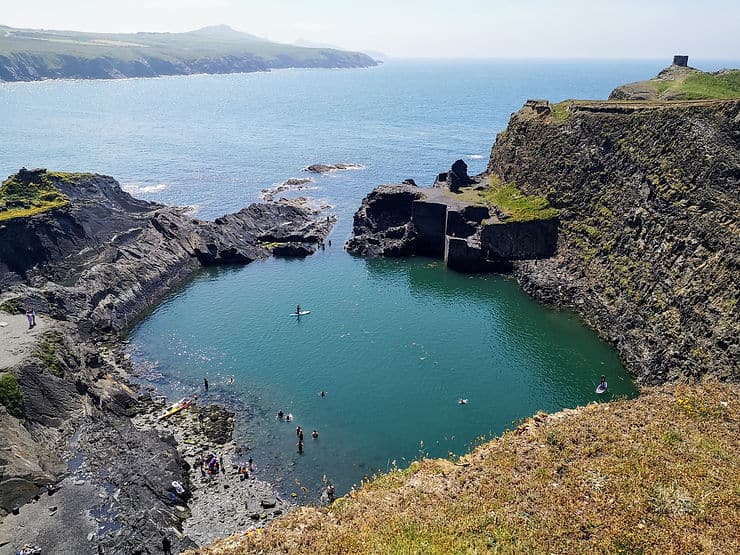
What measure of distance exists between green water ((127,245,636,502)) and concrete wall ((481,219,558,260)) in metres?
Result: 5.49

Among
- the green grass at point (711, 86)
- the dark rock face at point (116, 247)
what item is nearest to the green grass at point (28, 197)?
the dark rock face at point (116, 247)

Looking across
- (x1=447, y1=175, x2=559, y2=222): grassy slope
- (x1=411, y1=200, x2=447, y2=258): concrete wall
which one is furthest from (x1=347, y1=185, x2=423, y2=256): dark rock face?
(x1=447, y1=175, x2=559, y2=222): grassy slope

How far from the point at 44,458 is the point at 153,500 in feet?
27.2

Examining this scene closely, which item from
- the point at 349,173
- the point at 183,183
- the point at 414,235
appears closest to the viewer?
the point at 414,235

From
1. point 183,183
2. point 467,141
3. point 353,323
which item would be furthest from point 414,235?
point 467,141

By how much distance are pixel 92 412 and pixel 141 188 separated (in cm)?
8431

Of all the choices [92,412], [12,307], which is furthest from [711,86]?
[12,307]

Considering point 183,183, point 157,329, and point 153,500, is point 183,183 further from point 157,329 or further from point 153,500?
point 153,500

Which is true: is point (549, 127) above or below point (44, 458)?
above

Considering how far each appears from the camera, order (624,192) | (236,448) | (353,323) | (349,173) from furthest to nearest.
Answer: (349,173)
(624,192)
(353,323)
(236,448)

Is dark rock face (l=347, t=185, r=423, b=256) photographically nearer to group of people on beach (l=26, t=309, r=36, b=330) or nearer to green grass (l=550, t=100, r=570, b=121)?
green grass (l=550, t=100, r=570, b=121)

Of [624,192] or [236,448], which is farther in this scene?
[624,192]

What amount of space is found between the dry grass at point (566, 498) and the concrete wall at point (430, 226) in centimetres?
5390

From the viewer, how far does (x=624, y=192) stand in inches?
2594
